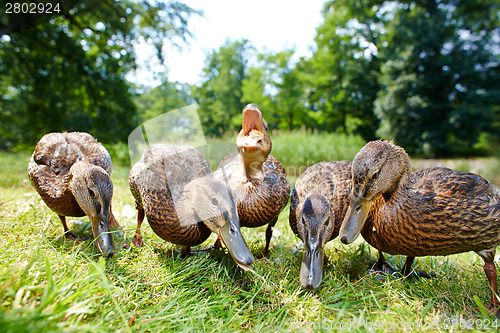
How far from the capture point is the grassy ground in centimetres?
136

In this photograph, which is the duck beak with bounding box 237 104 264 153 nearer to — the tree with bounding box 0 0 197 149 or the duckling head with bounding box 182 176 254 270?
the duckling head with bounding box 182 176 254 270

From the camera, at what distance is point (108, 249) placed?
2084 mm

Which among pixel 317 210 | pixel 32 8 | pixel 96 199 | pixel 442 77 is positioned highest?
pixel 32 8

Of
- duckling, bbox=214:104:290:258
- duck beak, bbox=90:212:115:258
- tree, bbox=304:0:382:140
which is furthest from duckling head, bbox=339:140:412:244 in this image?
tree, bbox=304:0:382:140

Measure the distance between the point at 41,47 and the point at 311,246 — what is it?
476 inches

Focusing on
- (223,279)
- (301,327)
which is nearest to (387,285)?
(301,327)

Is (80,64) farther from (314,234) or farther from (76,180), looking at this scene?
(314,234)

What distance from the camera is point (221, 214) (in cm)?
193

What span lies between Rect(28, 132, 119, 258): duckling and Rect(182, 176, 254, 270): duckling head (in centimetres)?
76

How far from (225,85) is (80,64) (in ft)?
42.7

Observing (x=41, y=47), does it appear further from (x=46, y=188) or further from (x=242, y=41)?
(x=242, y=41)

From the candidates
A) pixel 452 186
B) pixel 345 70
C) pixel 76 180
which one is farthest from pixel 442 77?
pixel 76 180

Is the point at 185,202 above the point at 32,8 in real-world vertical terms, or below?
below

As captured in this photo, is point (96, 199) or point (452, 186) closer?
point (452, 186)
